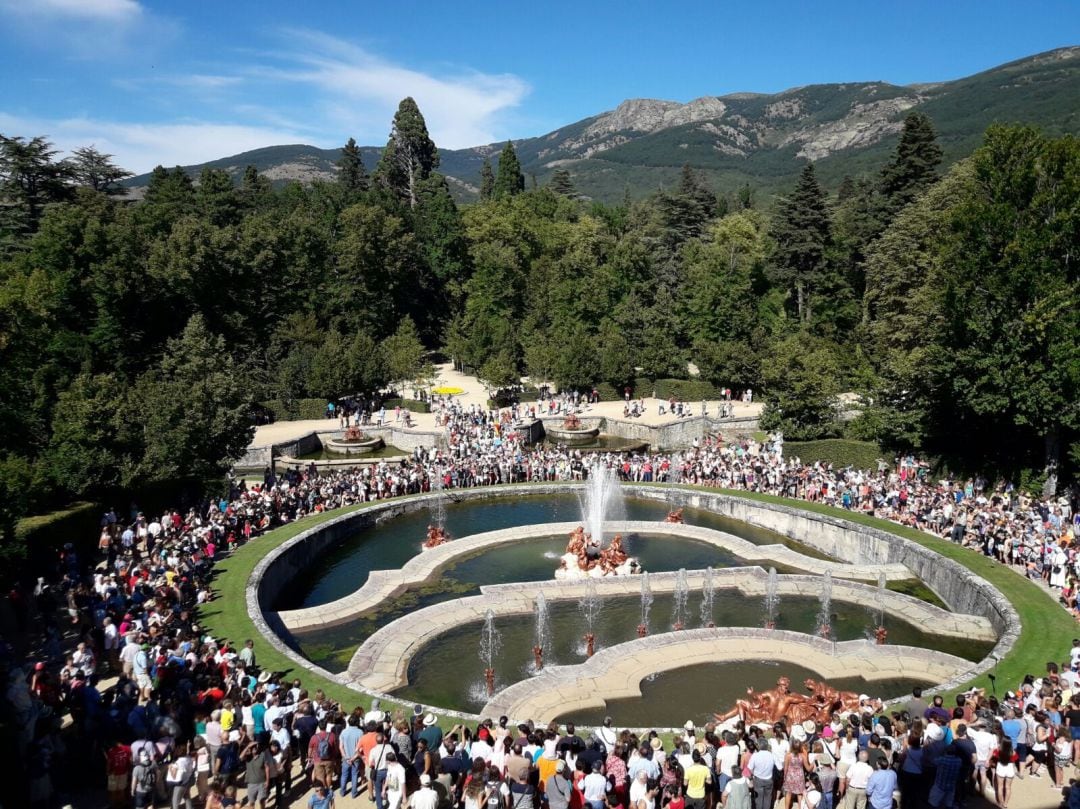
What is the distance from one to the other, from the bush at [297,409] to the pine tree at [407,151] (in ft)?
179

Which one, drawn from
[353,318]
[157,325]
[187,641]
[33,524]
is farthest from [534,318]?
[187,641]

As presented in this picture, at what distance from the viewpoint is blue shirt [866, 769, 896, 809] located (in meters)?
9.97

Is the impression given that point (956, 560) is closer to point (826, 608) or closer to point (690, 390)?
point (826, 608)

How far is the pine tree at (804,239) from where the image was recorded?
65000 millimetres

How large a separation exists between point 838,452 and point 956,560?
13.7 metres

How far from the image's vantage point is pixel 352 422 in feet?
161

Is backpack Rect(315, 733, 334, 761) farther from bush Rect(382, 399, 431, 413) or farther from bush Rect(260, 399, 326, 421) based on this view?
bush Rect(260, 399, 326, 421)

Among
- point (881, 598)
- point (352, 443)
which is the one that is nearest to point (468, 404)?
point (352, 443)

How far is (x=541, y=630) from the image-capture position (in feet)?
69.2

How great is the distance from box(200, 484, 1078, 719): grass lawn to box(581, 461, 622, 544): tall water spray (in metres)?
9.58

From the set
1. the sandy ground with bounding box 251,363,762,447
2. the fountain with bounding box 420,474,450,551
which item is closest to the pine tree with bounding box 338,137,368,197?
the sandy ground with bounding box 251,363,762,447

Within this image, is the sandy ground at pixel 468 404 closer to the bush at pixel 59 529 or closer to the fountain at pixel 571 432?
the fountain at pixel 571 432

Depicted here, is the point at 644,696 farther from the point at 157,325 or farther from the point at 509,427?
the point at 157,325

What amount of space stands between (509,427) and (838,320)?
30.6 m
